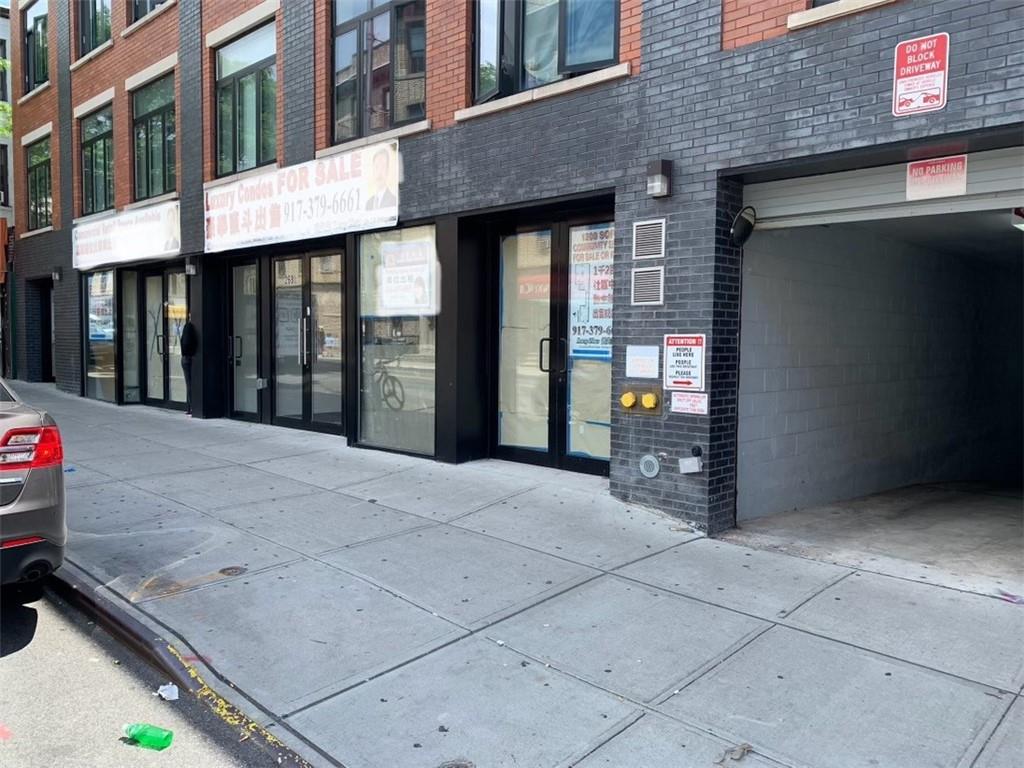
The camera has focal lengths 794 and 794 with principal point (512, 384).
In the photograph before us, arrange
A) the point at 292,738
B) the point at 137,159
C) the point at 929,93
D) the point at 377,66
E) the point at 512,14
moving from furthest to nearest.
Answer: the point at 137,159, the point at 377,66, the point at 512,14, the point at 929,93, the point at 292,738

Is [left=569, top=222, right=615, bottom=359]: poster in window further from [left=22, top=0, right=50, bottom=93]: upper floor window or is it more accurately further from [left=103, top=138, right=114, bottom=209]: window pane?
[left=22, top=0, right=50, bottom=93]: upper floor window

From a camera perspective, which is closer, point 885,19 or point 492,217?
point 885,19

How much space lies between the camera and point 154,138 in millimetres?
13938

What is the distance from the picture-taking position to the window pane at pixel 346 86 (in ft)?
31.9

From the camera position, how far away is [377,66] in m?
9.39

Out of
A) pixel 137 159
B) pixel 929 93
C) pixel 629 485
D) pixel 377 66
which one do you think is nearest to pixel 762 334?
pixel 629 485

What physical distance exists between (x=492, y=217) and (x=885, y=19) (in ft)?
13.8

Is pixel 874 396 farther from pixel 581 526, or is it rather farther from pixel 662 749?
pixel 662 749

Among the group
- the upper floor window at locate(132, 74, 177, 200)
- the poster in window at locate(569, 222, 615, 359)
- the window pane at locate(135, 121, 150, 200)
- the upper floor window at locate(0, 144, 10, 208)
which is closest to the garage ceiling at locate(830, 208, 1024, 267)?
the poster in window at locate(569, 222, 615, 359)

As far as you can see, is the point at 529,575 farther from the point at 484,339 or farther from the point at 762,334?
the point at 484,339

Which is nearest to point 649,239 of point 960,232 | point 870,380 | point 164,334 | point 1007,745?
point 870,380

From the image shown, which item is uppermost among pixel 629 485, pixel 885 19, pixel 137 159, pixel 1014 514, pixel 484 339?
pixel 137 159

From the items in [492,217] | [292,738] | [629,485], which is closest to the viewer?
[292,738]

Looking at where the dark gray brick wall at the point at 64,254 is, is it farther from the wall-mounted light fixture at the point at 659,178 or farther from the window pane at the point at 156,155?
the wall-mounted light fixture at the point at 659,178
